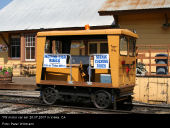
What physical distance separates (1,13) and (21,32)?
4.76 m

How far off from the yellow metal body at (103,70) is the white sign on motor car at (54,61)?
156 mm

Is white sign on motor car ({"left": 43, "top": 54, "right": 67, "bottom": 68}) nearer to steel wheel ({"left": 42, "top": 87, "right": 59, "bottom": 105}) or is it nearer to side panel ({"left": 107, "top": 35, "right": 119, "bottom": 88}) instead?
steel wheel ({"left": 42, "top": 87, "right": 59, "bottom": 105})

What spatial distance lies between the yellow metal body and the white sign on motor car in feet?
0.51

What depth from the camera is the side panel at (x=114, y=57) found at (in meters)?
9.15

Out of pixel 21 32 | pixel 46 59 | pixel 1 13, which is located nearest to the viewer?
pixel 46 59

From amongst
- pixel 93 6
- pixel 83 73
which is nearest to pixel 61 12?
pixel 93 6

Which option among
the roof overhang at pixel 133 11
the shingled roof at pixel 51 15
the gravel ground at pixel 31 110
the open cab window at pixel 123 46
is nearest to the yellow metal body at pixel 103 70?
the open cab window at pixel 123 46

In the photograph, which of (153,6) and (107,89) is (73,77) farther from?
(153,6)

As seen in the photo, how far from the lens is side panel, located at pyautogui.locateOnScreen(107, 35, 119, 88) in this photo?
9.15 m

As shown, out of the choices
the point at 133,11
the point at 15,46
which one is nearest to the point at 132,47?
the point at 133,11

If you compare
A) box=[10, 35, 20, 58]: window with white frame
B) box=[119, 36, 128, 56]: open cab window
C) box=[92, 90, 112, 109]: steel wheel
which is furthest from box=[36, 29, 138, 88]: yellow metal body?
box=[10, 35, 20, 58]: window with white frame

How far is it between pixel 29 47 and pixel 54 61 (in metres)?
12.3

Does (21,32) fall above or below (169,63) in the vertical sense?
above

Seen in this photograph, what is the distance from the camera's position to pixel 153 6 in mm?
14453
